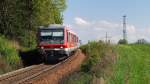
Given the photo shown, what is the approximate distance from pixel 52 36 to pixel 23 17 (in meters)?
10.3

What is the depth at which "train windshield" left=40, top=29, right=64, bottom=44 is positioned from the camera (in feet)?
134

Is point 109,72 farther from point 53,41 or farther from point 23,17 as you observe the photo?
point 23,17

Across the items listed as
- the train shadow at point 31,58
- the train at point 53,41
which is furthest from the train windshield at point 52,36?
the train shadow at point 31,58

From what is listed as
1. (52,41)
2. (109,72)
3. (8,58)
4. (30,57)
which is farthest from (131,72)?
(30,57)

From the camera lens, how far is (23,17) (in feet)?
165

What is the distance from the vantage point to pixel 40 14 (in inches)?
1984

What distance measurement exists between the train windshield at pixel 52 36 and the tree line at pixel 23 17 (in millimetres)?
6470

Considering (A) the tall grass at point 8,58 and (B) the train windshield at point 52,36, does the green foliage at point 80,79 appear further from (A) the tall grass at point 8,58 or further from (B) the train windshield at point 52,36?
(B) the train windshield at point 52,36

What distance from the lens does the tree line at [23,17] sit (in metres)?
47.9

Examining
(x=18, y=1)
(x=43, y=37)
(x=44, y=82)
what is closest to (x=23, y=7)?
(x=18, y=1)

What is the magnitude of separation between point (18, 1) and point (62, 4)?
595 inches

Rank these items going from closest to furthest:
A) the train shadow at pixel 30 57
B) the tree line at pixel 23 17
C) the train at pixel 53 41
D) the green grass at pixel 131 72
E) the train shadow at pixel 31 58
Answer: the green grass at pixel 131 72 < the train at pixel 53 41 < the train shadow at pixel 31 58 < the train shadow at pixel 30 57 < the tree line at pixel 23 17

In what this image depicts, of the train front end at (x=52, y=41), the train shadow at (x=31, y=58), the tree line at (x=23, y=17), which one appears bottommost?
the train shadow at (x=31, y=58)

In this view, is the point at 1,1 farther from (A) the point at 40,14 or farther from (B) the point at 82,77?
(B) the point at 82,77
